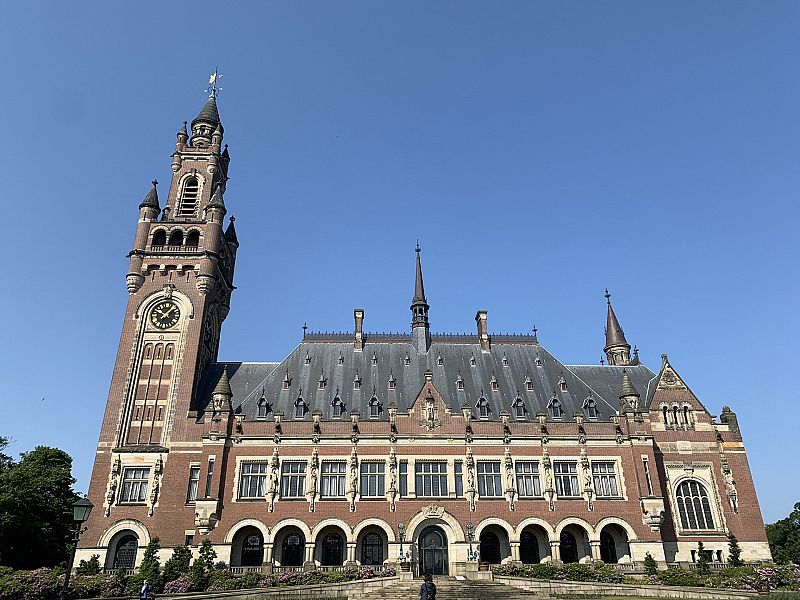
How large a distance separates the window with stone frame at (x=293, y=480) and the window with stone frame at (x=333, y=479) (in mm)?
1601

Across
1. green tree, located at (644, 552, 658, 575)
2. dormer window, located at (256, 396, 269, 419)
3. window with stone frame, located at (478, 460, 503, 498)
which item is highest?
dormer window, located at (256, 396, 269, 419)

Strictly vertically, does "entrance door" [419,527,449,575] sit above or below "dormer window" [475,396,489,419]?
below

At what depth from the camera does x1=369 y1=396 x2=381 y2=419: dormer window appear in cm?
5338

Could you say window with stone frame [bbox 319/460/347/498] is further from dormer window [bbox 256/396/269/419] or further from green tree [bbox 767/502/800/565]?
green tree [bbox 767/502/800/565]

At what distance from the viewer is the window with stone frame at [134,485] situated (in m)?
49.2

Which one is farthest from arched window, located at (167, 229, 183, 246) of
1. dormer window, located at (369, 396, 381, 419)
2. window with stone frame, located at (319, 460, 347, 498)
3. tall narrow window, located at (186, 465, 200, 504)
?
window with stone frame, located at (319, 460, 347, 498)

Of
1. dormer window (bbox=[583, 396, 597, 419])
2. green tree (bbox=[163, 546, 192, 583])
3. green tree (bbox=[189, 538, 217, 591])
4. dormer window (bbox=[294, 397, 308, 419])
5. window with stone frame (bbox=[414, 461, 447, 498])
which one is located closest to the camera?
green tree (bbox=[189, 538, 217, 591])

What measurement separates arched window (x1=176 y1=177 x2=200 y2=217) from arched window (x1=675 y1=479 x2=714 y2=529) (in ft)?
177

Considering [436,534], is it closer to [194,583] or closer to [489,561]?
[489,561]

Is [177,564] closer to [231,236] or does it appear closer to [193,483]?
[193,483]

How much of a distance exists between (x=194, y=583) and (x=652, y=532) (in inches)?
1388

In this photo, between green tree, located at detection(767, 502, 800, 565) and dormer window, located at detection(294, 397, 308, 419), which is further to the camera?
green tree, located at detection(767, 502, 800, 565)

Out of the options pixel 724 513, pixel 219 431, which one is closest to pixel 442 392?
pixel 219 431

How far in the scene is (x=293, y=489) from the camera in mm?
49500
